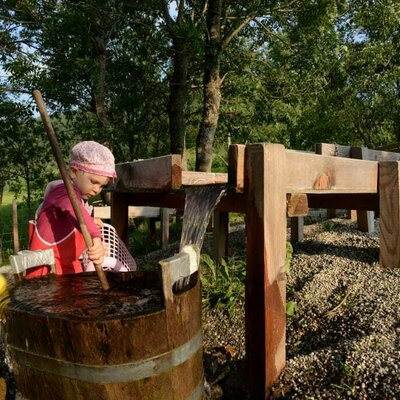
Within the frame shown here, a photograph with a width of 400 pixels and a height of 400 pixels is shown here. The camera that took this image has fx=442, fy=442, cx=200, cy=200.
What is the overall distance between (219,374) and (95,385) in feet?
5.39

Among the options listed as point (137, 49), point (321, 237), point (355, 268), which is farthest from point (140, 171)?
point (137, 49)

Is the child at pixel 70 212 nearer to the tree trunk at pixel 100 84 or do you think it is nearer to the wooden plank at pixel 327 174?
the wooden plank at pixel 327 174

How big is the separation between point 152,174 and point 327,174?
55.4 inches

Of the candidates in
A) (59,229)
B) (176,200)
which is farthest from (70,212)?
(176,200)

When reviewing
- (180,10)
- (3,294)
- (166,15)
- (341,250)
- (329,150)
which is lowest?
(341,250)

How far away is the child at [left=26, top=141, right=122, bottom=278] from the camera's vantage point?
285cm

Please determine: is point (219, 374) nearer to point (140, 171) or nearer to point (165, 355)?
point (165, 355)

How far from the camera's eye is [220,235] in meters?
5.74

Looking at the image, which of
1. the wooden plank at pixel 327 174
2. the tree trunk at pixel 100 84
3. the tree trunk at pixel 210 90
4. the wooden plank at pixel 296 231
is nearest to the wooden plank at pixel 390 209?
the wooden plank at pixel 327 174

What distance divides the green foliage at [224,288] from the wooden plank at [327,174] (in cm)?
142

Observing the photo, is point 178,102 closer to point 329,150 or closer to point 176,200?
point 329,150

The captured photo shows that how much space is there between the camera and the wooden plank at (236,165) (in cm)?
283

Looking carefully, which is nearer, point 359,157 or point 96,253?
point 96,253

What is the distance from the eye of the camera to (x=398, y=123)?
20.1 metres
